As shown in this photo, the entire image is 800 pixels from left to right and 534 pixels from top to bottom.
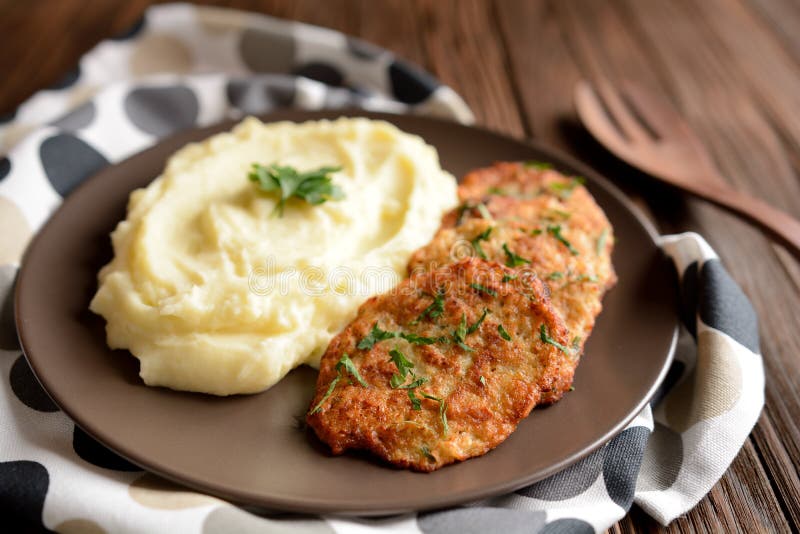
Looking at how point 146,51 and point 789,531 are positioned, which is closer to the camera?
point 789,531

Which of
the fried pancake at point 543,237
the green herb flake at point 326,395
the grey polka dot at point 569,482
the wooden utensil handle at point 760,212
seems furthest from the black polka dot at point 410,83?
the grey polka dot at point 569,482

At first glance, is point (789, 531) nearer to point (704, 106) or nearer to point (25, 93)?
point (704, 106)

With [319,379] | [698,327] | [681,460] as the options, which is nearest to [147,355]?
[319,379]

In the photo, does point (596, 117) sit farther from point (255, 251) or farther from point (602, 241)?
point (255, 251)

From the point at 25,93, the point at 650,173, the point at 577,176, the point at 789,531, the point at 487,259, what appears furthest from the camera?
the point at 25,93

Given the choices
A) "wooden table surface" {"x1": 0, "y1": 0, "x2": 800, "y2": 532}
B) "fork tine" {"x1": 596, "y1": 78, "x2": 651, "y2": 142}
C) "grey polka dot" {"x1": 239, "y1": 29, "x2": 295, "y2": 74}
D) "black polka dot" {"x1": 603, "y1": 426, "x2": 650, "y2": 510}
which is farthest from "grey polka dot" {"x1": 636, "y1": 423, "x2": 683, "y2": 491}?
"grey polka dot" {"x1": 239, "y1": 29, "x2": 295, "y2": 74}

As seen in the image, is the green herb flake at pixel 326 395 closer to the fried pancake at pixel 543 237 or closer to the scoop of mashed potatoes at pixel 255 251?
the scoop of mashed potatoes at pixel 255 251
